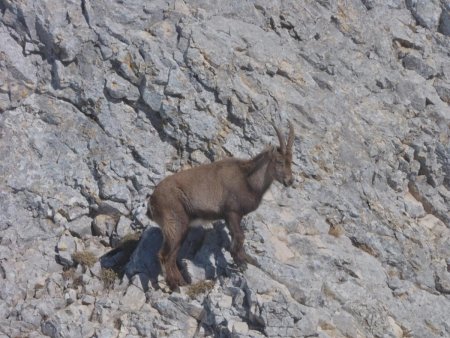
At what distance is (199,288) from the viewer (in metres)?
12.6

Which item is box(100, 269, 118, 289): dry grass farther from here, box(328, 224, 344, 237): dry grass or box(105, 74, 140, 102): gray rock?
box(328, 224, 344, 237): dry grass

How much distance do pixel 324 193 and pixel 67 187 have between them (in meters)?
5.05

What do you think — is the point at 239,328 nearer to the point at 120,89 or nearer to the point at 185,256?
the point at 185,256

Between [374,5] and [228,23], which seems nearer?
[228,23]

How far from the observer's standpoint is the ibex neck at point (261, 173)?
1351cm

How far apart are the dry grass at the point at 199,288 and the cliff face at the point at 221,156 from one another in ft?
0.10

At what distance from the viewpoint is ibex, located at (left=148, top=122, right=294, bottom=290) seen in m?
12.9

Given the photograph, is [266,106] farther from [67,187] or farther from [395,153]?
[67,187]

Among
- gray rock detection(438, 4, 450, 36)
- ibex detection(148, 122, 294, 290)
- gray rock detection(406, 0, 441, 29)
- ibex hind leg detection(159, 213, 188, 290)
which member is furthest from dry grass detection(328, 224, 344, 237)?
gray rock detection(438, 4, 450, 36)

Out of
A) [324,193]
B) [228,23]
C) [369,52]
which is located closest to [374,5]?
[369,52]

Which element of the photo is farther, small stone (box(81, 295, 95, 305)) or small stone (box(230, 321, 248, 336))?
small stone (box(81, 295, 95, 305))

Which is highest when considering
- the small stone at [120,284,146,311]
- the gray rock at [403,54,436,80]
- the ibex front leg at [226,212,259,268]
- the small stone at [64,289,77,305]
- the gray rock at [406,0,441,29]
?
the gray rock at [406,0,441,29]

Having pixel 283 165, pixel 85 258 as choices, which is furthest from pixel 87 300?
pixel 283 165

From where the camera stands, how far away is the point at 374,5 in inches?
755
